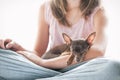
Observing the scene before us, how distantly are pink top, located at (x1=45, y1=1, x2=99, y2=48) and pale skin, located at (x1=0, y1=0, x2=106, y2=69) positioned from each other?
1.2 inches

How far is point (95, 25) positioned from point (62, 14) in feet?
0.58

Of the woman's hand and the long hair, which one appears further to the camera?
the long hair

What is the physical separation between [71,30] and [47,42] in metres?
0.16

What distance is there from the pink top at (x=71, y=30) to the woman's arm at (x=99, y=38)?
0.03 meters

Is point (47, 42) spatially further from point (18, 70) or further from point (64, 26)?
point (18, 70)

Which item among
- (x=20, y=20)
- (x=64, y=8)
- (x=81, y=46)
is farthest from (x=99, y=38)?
(x=20, y=20)

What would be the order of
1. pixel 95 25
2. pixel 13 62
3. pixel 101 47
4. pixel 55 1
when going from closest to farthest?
pixel 13 62 → pixel 101 47 → pixel 95 25 → pixel 55 1

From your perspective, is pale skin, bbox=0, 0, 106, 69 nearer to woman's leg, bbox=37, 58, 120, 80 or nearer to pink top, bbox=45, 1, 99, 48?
pink top, bbox=45, 1, 99, 48

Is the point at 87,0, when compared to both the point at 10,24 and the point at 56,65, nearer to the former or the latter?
the point at 56,65

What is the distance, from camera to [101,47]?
3.49ft

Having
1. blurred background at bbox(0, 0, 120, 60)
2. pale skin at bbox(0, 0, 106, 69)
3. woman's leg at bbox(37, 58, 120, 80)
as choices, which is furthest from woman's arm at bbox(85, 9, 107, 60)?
blurred background at bbox(0, 0, 120, 60)

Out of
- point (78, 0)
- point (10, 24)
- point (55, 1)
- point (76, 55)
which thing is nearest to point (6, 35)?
point (10, 24)

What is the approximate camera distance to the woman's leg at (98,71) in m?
0.74

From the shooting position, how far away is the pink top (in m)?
1.20
